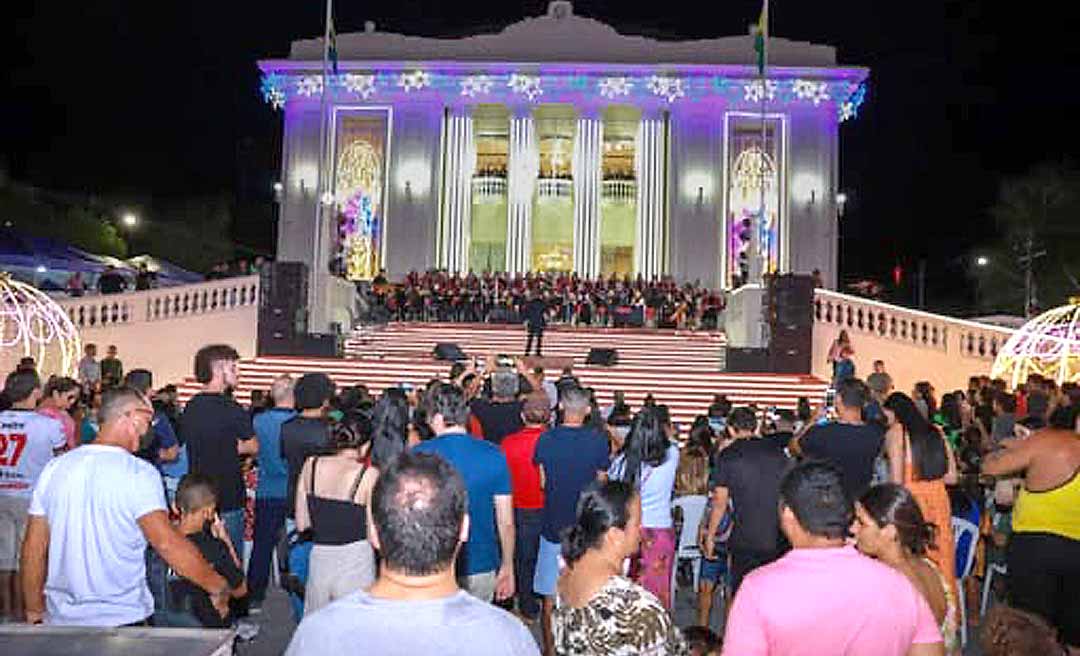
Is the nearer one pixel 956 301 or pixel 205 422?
pixel 205 422

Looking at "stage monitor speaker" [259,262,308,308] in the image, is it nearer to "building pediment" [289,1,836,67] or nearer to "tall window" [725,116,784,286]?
"building pediment" [289,1,836,67]

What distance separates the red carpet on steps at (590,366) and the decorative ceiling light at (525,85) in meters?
10.5

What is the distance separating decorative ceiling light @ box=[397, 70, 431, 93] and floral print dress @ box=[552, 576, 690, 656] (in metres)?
32.1

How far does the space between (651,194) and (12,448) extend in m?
29.5

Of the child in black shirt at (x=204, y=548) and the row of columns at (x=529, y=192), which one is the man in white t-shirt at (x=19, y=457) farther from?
the row of columns at (x=529, y=192)

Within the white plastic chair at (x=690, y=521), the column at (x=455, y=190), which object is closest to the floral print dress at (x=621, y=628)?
the white plastic chair at (x=690, y=521)

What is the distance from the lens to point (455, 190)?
35250mm

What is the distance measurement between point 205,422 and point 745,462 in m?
3.58

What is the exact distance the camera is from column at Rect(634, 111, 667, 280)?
34.8 m

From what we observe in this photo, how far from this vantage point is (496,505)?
593 cm

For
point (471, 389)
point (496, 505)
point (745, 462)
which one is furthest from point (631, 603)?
point (471, 389)

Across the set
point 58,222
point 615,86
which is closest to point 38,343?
point 615,86

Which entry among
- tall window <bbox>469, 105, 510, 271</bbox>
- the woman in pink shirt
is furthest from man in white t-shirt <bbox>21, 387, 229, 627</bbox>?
tall window <bbox>469, 105, 510, 271</bbox>

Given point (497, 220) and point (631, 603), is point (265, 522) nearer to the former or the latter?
point (631, 603)
